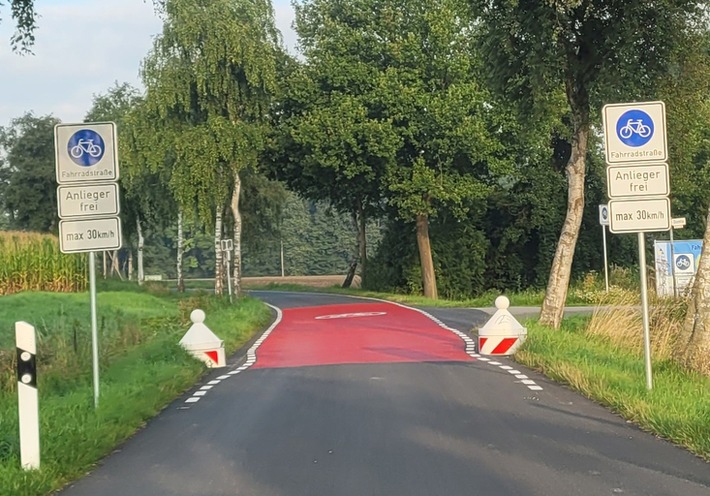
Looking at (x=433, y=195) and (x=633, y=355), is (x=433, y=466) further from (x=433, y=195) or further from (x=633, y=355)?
(x=433, y=195)

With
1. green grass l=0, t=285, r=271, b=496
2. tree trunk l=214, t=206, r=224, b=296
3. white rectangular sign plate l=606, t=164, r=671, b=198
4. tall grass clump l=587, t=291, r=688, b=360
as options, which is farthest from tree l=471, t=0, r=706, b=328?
tree trunk l=214, t=206, r=224, b=296

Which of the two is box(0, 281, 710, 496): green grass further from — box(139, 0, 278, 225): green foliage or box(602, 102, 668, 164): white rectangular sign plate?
box(139, 0, 278, 225): green foliage

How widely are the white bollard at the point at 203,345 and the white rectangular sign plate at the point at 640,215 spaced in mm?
7660

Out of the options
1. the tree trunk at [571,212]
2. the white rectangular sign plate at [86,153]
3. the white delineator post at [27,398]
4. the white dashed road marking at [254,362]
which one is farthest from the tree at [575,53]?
the white delineator post at [27,398]

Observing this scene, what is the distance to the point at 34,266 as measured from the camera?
128 feet

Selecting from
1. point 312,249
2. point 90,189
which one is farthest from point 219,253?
point 312,249

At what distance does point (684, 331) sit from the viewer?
1260 centimetres

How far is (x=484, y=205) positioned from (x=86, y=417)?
118 ft

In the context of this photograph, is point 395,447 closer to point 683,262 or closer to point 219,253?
point 683,262

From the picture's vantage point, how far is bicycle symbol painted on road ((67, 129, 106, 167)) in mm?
10847

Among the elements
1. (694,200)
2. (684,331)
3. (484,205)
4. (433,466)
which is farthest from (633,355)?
(694,200)

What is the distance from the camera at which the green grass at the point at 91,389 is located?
7.94 m

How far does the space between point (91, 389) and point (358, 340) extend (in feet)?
29.5

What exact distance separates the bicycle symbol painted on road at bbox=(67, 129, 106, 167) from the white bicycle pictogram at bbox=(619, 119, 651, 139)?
6.25 metres
